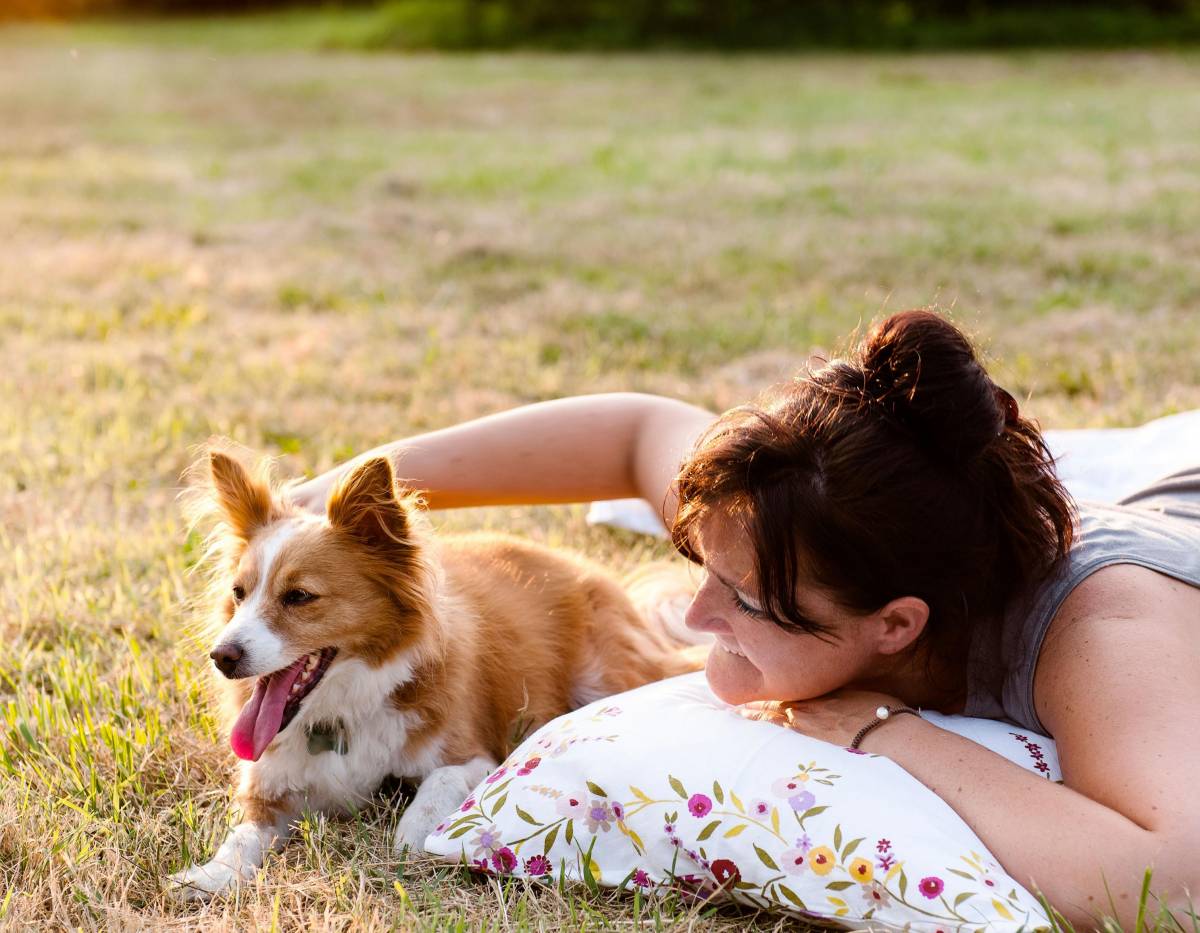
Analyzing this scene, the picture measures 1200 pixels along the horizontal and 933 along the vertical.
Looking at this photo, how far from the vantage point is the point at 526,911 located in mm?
2080

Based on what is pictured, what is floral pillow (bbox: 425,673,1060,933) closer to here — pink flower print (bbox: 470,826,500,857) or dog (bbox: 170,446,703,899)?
pink flower print (bbox: 470,826,500,857)

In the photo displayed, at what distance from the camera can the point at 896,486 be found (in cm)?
195

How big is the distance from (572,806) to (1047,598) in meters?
0.87

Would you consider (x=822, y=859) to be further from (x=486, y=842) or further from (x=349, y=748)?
(x=349, y=748)

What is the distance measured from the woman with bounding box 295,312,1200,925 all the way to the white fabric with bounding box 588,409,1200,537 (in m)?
0.84

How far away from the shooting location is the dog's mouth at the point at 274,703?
2389mm

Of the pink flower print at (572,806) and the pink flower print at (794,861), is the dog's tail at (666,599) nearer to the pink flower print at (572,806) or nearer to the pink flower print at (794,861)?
the pink flower print at (572,806)

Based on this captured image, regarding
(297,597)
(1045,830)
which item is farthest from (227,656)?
(1045,830)

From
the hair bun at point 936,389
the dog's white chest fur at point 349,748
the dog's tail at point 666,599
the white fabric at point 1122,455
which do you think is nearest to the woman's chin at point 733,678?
the hair bun at point 936,389

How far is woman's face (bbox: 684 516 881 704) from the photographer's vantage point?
82.1 inches

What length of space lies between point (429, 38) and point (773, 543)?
22.7m

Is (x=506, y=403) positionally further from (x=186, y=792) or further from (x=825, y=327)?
(x=186, y=792)

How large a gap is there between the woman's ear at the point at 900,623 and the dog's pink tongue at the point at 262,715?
109 cm

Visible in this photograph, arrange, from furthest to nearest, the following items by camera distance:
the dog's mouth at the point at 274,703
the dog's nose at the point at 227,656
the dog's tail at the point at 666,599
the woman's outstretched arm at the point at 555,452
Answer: the dog's tail at the point at 666,599, the woman's outstretched arm at the point at 555,452, the dog's mouth at the point at 274,703, the dog's nose at the point at 227,656
